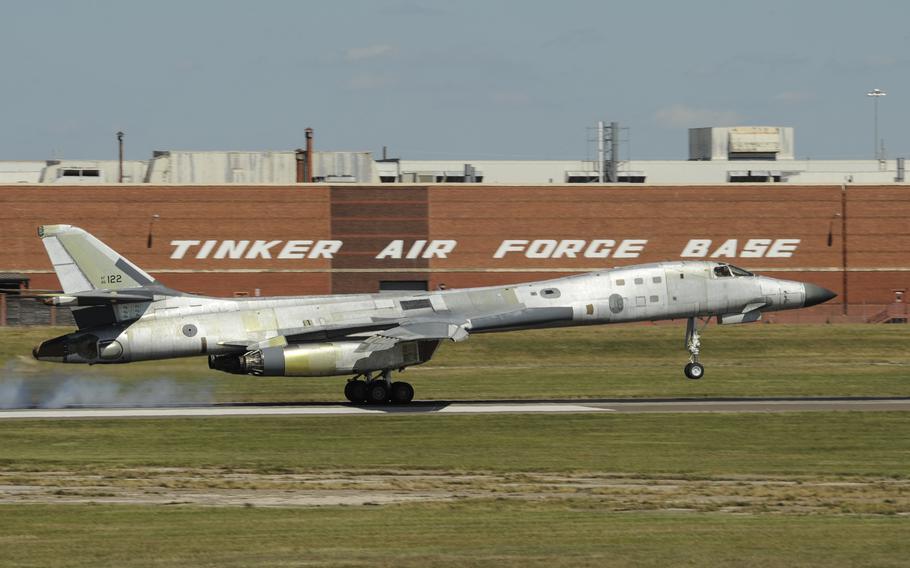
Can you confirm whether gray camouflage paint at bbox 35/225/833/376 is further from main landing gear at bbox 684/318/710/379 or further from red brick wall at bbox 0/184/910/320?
red brick wall at bbox 0/184/910/320

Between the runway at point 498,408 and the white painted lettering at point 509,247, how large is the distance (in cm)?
4305

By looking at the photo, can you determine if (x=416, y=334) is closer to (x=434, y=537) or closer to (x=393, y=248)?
(x=434, y=537)

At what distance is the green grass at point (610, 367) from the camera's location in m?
41.5

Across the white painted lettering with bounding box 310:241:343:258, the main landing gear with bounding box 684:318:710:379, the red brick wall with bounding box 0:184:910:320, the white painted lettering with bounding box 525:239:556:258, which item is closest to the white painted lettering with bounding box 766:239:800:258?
the red brick wall with bounding box 0:184:910:320

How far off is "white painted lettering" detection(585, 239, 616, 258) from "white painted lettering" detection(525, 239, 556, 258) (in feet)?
7.27

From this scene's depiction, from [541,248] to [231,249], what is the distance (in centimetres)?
1919

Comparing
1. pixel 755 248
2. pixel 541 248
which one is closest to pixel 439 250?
pixel 541 248

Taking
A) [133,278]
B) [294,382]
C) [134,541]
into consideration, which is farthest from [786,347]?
[134,541]

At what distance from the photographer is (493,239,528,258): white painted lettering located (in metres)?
80.6

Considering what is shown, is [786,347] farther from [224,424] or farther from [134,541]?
[134,541]

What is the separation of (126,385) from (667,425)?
18.4 metres

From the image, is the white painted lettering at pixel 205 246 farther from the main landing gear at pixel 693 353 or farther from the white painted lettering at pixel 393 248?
the main landing gear at pixel 693 353

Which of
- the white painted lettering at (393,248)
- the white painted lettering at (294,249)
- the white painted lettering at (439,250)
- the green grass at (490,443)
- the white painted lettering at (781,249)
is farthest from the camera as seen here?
the white painted lettering at (781,249)

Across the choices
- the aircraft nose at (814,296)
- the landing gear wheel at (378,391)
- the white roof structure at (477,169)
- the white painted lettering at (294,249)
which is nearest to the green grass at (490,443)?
the landing gear wheel at (378,391)
